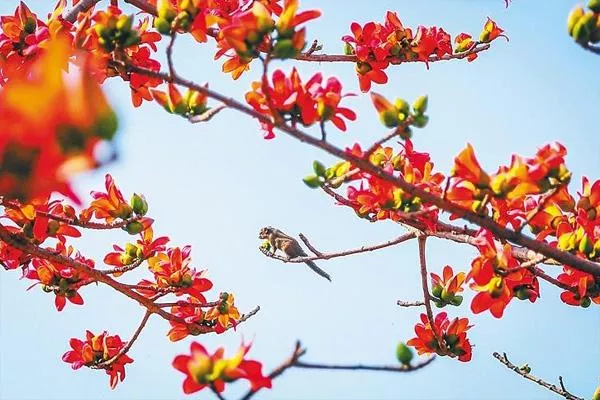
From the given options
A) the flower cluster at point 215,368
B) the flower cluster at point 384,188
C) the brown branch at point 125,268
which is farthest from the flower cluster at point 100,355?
the flower cluster at point 215,368

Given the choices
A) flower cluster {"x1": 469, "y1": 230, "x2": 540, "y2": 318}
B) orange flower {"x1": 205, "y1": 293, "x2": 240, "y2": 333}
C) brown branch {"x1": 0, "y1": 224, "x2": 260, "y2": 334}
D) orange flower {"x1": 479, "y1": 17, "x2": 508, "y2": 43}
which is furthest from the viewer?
orange flower {"x1": 479, "y1": 17, "x2": 508, "y2": 43}

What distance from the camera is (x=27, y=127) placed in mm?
697

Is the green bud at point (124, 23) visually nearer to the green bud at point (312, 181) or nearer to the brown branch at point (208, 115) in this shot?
the brown branch at point (208, 115)

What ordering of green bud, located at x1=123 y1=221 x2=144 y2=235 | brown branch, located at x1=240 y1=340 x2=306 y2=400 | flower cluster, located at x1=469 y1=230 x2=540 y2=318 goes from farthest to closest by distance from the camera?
green bud, located at x1=123 y1=221 x2=144 y2=235 < flower cluster, located at x1=469 y1=230 x2=540 y2=318 < brown branch, located at x1=240 y1=340 x2=306 y2=400

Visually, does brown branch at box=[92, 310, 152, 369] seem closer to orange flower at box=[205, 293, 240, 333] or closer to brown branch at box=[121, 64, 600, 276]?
orange flower at box=[205, 293, 240, 333]

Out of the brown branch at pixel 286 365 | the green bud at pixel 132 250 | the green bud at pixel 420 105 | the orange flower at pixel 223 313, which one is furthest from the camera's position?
the orange flower at pixel 223 313

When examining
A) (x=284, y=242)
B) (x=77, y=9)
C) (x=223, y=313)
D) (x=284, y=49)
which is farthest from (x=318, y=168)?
(x=284, y=242)

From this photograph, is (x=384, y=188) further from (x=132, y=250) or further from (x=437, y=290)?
(x=132, y=250)

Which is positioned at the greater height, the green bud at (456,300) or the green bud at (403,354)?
the green bud at (456,300)

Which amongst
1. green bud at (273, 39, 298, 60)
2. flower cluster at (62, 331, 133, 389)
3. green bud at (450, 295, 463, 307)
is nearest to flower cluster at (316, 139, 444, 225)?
green bud at (273, 39, 298, 60)

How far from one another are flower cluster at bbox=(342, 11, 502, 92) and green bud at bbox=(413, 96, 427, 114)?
1547mm

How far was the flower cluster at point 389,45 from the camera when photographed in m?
3.27

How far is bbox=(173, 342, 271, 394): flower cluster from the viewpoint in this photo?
1376 mm

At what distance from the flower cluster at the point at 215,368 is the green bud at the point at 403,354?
0.31 metres
